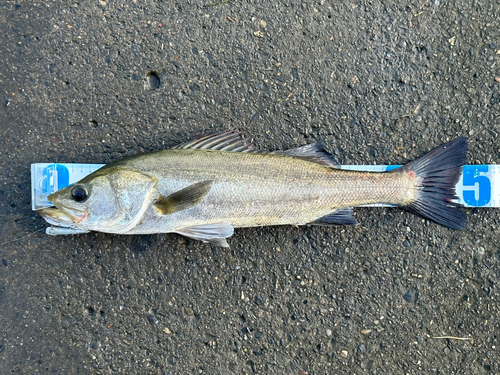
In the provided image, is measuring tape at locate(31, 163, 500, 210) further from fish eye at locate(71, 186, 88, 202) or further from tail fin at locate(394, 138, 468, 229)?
fish eye at locate(71, 186, 88, 202)

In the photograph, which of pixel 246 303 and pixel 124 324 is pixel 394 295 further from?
pixel 124 324

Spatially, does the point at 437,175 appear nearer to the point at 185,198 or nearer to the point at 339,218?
the point at 339,218

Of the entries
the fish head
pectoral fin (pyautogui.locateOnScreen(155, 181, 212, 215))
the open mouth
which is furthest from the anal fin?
the open mouth

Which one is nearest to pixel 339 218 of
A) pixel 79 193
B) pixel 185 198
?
pixel 185 198

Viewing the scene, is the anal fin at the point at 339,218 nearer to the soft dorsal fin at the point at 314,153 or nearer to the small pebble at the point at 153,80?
the soft dorsal fin at the point at 314,153

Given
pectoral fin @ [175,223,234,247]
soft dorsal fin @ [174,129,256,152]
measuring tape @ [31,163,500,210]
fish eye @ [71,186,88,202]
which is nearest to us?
fish eye @ [71,186,88,202]

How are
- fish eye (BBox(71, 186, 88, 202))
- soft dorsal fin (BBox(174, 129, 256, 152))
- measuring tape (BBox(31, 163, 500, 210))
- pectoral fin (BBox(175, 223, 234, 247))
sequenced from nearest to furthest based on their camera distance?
fish eye (BBox(71, 186, 88, 202)) < pectoral fin (BBox(175, 223, 234, 247)) < soft dorsal fin (BBox(174, 129, 256, 152)) < measuring tape (BBox(31, 163, 500, 210))

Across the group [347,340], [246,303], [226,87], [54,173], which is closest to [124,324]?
[246,303]
